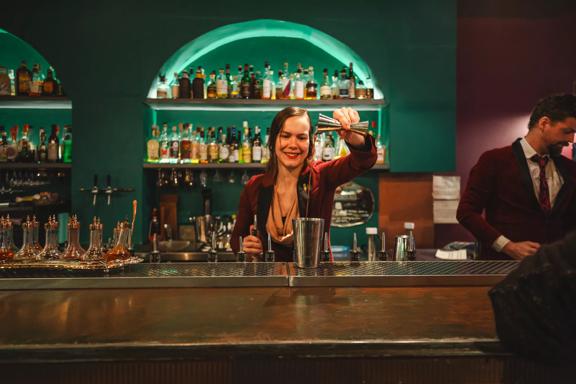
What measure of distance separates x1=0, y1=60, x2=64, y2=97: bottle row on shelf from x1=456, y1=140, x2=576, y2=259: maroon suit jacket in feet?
9.63

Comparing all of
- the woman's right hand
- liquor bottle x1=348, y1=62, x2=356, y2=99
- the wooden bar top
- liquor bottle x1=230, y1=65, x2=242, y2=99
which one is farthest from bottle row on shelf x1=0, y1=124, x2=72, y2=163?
the wooden bar top

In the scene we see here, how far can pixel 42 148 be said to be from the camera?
12.9 feet

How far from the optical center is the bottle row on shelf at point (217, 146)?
3.83m

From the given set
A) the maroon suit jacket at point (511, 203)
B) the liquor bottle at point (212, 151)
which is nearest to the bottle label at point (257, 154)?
the liquor bottle at point (212, 151)

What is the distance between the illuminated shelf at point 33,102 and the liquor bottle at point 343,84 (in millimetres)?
1956

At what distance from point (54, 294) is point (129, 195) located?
2370mm

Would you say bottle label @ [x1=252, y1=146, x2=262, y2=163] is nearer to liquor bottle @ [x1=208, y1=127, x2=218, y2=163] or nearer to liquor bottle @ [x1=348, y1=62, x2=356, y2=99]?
liquor bottle @ [x1=208, y1=127, x2=218, y2=163]

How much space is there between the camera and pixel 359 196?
420 cm

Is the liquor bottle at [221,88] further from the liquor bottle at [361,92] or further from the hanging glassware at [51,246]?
the hanging glassware at [51,246]

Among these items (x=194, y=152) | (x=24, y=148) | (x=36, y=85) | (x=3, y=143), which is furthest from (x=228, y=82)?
(x=3, y=143)

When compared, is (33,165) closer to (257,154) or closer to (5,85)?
(5,85)

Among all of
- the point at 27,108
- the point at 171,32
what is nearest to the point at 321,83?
the point at 171,32

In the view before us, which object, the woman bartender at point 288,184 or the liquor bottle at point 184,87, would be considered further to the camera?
the liquor bottle at point 184,87

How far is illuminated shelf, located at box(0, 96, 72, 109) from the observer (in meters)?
3.67
